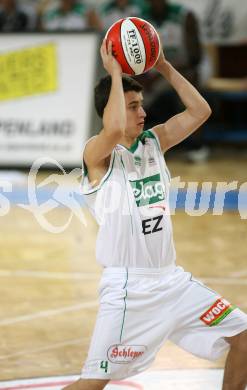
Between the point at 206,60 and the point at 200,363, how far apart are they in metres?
8.26

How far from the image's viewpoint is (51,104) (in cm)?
1272

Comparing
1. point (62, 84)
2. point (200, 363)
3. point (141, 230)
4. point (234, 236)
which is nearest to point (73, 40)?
point (62, 84)

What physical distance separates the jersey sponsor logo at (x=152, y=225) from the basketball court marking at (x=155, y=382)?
1.35 metres

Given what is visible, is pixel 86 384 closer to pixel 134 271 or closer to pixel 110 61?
pixel 134 271

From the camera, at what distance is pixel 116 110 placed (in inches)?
196

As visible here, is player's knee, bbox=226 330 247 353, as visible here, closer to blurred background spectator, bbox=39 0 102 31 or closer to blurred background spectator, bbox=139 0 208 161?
blurred background spectator, bbox=139 0 208 161

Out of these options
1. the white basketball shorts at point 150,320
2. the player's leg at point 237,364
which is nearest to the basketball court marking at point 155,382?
the player's leg at point 237,364

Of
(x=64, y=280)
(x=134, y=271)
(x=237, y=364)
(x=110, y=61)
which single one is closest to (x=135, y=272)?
(x=134, y=271)

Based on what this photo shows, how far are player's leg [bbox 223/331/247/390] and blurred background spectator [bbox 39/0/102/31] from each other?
851 cm

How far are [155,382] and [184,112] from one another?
1.88m

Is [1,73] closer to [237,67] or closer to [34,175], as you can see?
[34,175]

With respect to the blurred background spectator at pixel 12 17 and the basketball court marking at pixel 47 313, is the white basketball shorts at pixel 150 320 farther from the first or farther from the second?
the blurred background spectator at pixel 12 17

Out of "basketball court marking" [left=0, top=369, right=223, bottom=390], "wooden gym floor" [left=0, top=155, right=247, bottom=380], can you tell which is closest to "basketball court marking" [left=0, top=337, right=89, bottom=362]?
"wooden gym floor" [left=0, top=155, right=247, bottom=380]

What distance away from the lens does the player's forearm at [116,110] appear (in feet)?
16.3
